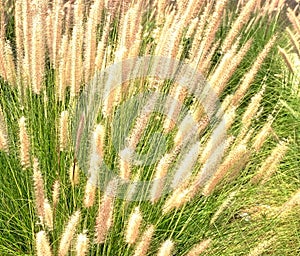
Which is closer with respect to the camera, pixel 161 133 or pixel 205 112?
pixel 205 112

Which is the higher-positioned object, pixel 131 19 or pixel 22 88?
pixel 131 19

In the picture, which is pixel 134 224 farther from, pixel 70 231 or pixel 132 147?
pixel 132 147

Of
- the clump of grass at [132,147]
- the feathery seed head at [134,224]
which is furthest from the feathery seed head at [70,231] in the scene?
the clump of grass at [132,147]

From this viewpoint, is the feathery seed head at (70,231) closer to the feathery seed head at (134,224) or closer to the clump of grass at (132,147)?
the feathery seed head at (134,224)

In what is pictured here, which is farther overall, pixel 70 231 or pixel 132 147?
pixel 132 147

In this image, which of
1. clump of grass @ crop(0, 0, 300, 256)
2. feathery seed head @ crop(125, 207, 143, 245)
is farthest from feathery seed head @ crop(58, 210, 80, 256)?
clump of grass @ crop(0, 0, 300, 256)

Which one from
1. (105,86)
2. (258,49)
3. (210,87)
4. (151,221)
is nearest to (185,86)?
(210,87)

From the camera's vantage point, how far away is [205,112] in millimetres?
2533

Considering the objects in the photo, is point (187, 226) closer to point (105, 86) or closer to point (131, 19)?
point (105, 86)

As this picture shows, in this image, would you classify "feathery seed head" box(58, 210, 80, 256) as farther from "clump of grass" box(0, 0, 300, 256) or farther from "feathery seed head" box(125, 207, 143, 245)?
"clump of grass" box(0, 0, 300, 256)

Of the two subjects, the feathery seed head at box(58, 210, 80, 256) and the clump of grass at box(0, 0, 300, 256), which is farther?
the clump of grass at box(0, 0, 300, 256)

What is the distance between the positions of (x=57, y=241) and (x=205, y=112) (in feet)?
2.72

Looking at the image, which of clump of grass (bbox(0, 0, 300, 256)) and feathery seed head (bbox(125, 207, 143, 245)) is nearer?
feathery seed head (bbox(125, 207, 143, 245))

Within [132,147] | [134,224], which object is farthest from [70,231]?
[132,147]
